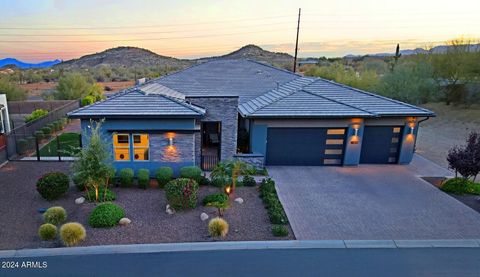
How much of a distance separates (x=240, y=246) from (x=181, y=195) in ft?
9.69

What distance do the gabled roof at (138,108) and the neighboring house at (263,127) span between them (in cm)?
4

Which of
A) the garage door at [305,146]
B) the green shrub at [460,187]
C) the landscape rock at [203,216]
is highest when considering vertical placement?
the garage door at [305,146]

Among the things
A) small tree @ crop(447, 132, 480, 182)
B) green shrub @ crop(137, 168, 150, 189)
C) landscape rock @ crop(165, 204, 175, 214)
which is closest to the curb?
landscape rock @ crop(165, 204, 175, 214)

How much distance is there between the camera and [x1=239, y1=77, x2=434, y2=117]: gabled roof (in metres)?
15.1

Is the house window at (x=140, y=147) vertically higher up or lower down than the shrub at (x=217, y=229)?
higher up

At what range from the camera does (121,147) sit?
13.8 m

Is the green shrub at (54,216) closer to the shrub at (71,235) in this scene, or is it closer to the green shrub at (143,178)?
the shrub at (71,235)

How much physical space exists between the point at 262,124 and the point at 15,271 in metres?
10.7

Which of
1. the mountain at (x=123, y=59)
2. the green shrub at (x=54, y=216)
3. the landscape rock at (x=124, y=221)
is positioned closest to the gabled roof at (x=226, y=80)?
the landscape rock at (x=124, y=221)

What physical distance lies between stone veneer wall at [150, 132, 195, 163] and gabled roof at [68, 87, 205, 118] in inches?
39.2

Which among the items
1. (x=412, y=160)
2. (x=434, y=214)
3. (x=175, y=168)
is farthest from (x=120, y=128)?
(x=412, y=160)

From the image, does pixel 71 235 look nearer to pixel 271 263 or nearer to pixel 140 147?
pixel 271 263

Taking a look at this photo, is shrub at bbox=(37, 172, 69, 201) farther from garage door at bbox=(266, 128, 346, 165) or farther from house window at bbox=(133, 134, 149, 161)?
garage door at bbox=(266, 128, 346, 165)

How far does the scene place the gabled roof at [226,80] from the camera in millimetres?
20812
